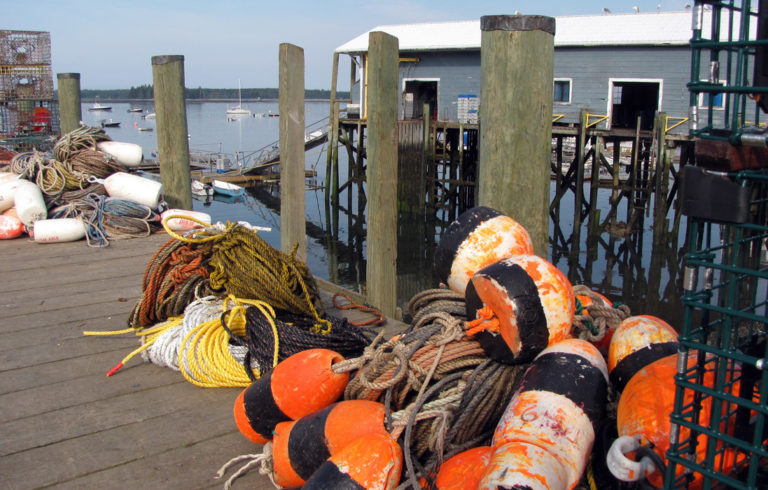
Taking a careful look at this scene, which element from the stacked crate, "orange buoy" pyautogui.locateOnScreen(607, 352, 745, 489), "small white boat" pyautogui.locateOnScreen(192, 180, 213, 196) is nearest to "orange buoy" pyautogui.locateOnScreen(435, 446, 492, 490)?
"orange buoy" pyautogui.locateOnScreen(607, 352, 745, 489)

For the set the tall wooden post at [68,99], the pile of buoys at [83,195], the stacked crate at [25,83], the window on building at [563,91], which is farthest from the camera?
the window on building at [563,91]

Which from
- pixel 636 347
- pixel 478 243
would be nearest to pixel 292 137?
pixel 478 243

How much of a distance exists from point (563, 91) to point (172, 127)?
21.0m

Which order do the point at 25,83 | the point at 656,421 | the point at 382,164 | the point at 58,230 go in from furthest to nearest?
1. the point at 25,83
2. the point at 58,230
3. the point at 382,164
4. the point at 656,421

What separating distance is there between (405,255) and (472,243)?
17367mm

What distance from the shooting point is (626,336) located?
2.71m

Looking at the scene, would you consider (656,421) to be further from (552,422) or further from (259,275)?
(259,275)

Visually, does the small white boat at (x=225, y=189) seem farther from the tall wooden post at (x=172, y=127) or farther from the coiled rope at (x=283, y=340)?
the coiled rope at (x=283, y=340)

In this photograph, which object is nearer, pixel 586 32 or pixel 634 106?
pixel 586 32

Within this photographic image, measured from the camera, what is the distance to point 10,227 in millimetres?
6859

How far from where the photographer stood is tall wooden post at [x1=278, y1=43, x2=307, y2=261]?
17.7ft

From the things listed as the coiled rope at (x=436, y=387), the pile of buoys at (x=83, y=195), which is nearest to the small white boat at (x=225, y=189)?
the pile of buoys at (x=83, y=195)

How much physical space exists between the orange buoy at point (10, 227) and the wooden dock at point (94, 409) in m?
2.08

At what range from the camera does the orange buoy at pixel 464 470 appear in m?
2.16
